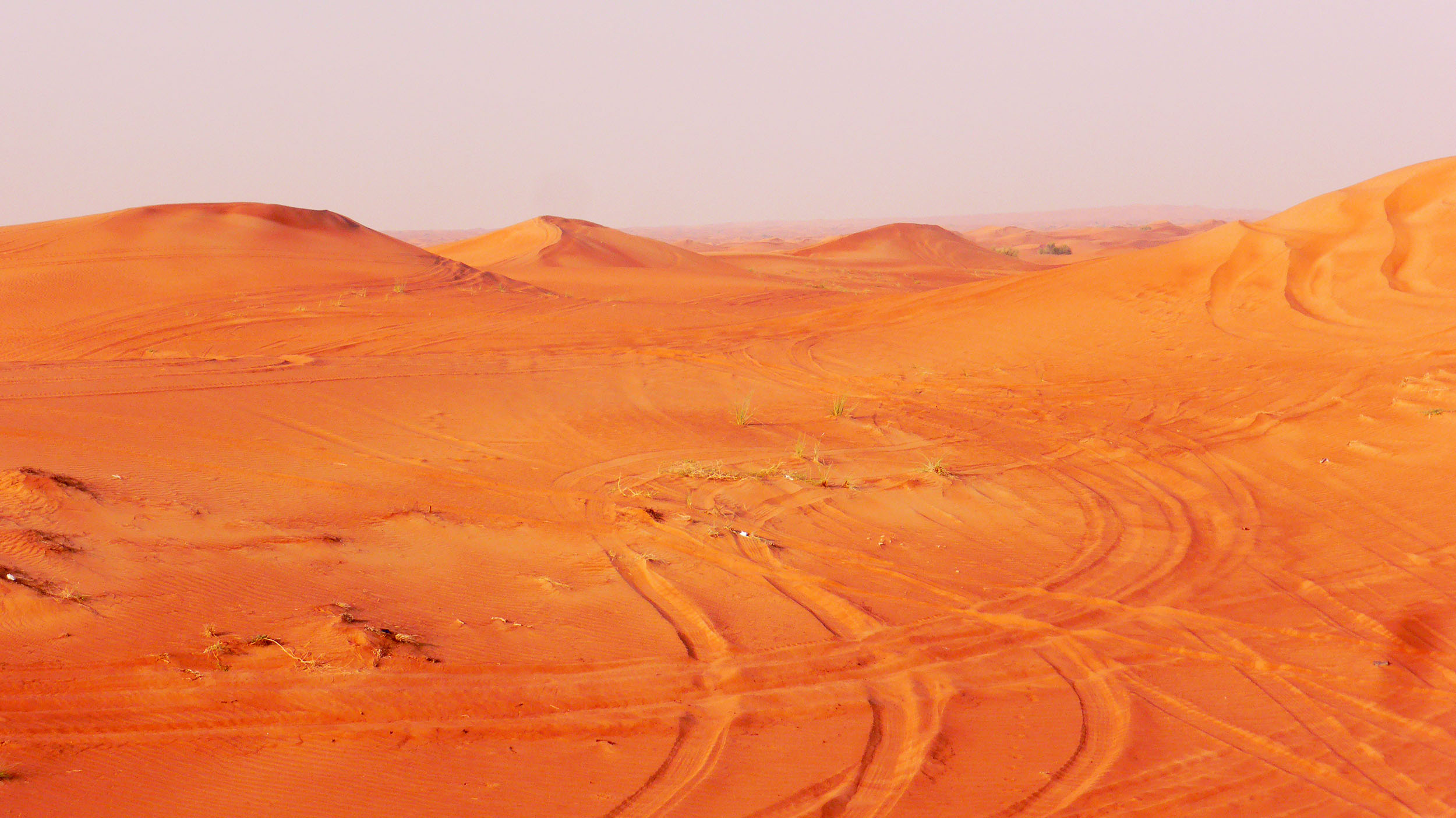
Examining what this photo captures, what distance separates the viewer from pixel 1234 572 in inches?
209

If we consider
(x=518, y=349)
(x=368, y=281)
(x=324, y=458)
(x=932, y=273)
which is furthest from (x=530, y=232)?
(x=324, y=458)

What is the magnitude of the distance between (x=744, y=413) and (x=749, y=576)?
3.67 meters

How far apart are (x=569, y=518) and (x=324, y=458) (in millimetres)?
1997

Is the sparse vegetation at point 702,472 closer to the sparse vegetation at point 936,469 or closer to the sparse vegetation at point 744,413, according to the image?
the sparse vegetation at point 936,469

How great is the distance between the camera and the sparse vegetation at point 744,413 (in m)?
8.48

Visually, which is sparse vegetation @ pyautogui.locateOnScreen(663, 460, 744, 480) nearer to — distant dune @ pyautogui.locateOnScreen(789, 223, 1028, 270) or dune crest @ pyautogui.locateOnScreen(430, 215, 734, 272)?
dune crest @ pyautogui.locateOnScreen(430, 215, 734, 272)

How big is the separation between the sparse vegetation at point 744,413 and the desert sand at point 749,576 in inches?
3.3

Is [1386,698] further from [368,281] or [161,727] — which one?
[368,281]

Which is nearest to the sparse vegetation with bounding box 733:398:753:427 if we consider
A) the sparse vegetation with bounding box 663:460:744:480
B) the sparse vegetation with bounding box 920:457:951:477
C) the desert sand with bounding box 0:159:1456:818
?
the desert sand with bounding box 0:159:1456:818

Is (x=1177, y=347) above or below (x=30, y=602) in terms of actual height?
above

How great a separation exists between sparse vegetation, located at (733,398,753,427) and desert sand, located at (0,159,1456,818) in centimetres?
8

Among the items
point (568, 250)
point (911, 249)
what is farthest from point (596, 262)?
point (911, 249)

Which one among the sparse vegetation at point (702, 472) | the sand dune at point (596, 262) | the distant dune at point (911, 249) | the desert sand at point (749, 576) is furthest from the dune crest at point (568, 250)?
the sparse vegetation at point (702, 472)

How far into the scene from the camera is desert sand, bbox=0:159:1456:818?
3.22 metres
